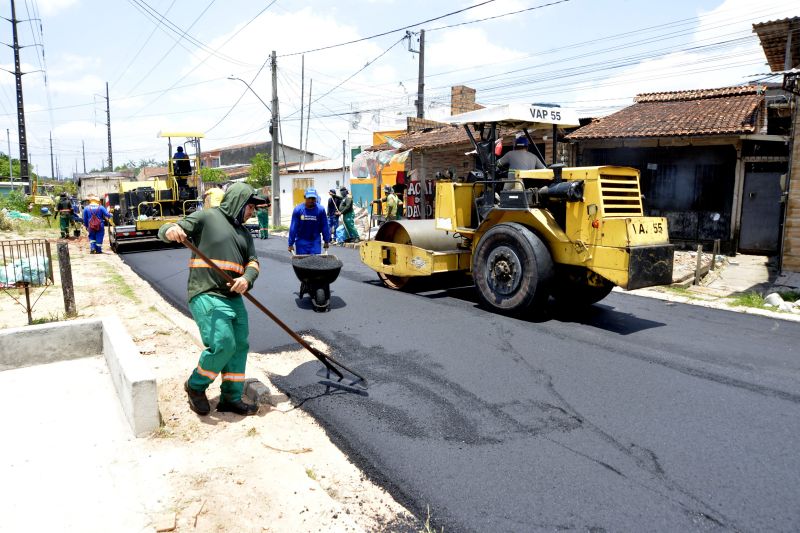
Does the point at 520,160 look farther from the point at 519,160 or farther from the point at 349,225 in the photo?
the point at 349,225

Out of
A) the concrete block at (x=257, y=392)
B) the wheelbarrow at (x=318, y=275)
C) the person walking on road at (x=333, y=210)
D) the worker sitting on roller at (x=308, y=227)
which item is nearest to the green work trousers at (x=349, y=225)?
the person walking on road at (x=333, y=210)

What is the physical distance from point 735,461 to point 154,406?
3.58m

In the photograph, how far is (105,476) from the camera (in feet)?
10.4

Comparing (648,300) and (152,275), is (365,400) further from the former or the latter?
(152,275)

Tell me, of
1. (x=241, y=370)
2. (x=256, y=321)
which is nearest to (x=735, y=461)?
(x=241, y=370)

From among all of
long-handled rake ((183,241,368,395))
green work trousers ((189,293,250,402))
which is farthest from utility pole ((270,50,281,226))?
green work trousers ((189,293,250,402))

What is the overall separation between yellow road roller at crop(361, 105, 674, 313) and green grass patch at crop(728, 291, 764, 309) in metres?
2.05

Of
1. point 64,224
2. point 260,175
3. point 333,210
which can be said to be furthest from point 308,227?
point 260,175

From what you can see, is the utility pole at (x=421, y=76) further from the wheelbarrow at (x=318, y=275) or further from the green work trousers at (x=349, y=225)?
the wheelbarrow at (x=318, y=275)

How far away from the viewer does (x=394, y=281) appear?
859 centimetres

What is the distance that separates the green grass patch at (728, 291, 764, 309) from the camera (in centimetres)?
742

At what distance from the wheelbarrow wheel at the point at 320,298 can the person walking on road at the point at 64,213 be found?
14030 millimetres

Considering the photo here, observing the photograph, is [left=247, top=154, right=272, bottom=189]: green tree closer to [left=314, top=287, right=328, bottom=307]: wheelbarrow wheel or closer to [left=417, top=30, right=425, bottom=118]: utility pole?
[left=417, top=30, right=425, bottom=118]: utility pole

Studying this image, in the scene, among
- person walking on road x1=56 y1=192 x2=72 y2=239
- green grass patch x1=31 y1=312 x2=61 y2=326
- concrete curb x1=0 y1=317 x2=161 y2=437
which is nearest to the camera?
concrete curb x1=0 y1=317 x2=161 y2=437
